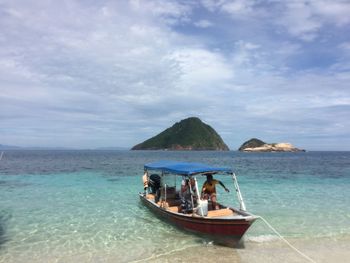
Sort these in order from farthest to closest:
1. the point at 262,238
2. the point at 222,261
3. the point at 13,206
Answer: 1. the point at 13,206
2. the point at 262,238
3. the point at 222,261

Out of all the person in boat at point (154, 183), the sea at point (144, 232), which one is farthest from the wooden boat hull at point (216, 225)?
the person in boat at point (154, 183)

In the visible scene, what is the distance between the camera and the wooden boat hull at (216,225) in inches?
522

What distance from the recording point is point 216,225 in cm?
1394

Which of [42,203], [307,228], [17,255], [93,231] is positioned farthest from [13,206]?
[307,228]

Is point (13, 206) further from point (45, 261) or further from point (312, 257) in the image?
point (312, 257)

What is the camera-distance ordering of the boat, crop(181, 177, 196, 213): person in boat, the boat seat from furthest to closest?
crop(181, 177, 196, 213): person in boat < the boat seat < the boat

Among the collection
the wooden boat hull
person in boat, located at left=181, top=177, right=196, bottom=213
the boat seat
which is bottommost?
the wooden boat hull

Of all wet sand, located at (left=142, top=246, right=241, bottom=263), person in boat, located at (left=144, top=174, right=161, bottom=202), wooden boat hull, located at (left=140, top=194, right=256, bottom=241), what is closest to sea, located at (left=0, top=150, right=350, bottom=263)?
wet sand, located at (left=142, top=246, right=241, bottom=263)

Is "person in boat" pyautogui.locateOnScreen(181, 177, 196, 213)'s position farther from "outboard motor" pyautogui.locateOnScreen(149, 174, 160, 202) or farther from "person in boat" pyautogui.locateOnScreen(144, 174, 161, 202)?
"outboard motor" pyautogui.locateOnScreen(149, 174, 160, 202)

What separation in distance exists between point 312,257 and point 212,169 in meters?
5.41

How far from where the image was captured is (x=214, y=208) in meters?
16.0

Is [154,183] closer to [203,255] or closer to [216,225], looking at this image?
[216,225]

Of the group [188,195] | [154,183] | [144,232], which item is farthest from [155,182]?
[144,232]

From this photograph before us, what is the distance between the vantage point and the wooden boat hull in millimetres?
A: 13258
